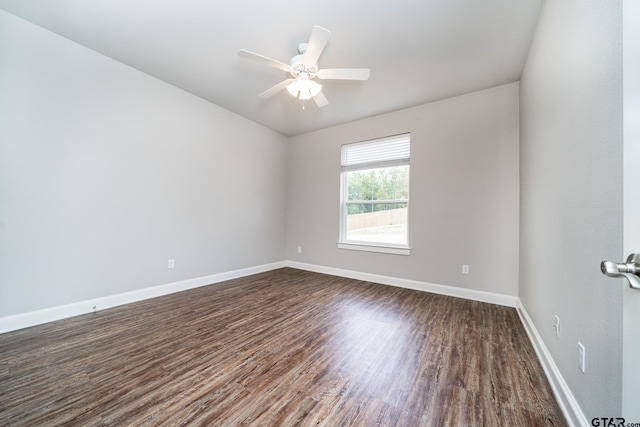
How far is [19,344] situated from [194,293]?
1.49 m

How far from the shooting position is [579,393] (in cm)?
119

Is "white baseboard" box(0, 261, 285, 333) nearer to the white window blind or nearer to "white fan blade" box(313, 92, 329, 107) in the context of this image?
the white window blind

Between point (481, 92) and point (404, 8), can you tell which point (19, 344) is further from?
point (481, 92)

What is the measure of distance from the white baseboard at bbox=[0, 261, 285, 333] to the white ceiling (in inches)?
106

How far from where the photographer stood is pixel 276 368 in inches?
66.2

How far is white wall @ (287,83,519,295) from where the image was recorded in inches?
116

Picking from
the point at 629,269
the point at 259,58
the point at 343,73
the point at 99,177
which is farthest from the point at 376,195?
the point at 99,177

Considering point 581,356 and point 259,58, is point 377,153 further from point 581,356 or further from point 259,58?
point 581,356

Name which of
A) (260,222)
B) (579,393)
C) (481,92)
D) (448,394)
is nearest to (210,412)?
(448,394)

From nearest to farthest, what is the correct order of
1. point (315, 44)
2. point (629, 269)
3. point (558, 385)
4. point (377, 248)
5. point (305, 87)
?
point (629, 269)
point (558, 385)
point (315, 44)
point (305, 87)
point (377, 248)

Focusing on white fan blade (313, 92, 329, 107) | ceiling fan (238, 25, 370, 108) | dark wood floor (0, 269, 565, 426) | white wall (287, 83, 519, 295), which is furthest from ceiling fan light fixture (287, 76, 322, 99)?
dark wood floor (0, 269, 565, 426)

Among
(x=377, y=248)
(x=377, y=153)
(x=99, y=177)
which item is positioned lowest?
(x=377, y=248)

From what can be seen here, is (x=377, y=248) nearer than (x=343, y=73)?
No

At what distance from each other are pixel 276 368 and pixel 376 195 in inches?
119
